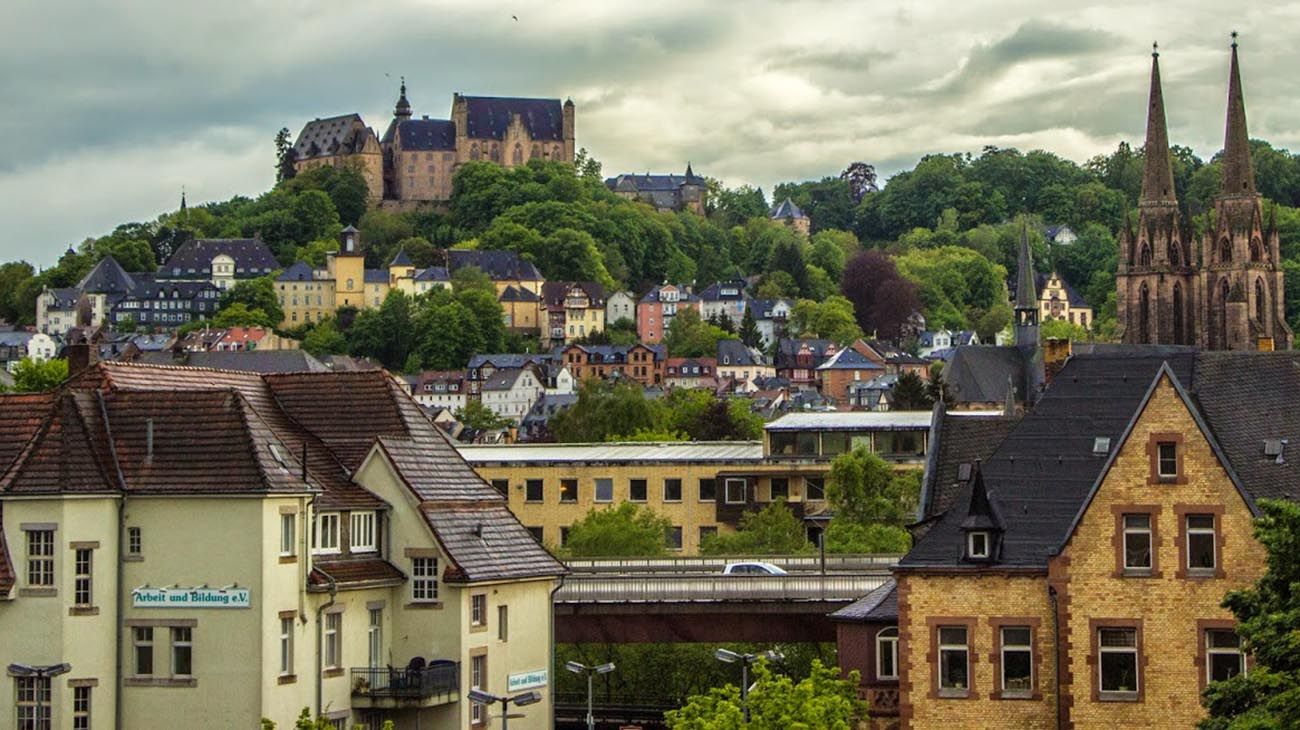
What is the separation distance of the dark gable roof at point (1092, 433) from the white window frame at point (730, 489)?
62382 mm

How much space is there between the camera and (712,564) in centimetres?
7525

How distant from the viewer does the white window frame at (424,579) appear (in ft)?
181

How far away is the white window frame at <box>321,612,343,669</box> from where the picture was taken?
174 ft

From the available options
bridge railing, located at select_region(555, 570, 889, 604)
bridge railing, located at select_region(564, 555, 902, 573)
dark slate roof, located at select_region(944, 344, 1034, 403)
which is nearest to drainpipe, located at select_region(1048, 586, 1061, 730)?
bridge railing, located at select_region(555, 570, 889, 604)

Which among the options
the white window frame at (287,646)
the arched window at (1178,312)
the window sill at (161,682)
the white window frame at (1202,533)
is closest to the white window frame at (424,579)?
the white window frame at (287,646)

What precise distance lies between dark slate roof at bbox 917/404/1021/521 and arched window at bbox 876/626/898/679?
265cm

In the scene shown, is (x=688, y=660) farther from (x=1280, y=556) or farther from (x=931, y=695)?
(x=1280, y=556)

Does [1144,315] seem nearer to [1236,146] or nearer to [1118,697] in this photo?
[1236,146]

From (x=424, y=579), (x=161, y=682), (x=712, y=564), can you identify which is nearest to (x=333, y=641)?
(x=424, y=579)

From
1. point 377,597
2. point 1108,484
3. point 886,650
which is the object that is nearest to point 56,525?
point 377,597

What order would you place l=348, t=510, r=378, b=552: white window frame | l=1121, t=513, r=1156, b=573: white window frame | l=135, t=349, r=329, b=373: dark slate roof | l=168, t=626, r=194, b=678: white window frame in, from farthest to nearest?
1. l=135, t=349, r=329, b=373: dark slate roof
2. l=348, t=510, r=378, b=552: white window frame
3. l=168, t=626, r=194, b=678: white window frame
4. l=1121, t=513, r=1156, b=573: white window frame

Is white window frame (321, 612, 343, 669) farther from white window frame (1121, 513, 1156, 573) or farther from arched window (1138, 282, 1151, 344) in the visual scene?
arched window (1138, 282, 1151, 344)

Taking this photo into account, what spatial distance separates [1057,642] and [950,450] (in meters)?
8.97

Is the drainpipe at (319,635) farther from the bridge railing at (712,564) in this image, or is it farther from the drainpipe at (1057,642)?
the bridge railing at (712,564)
